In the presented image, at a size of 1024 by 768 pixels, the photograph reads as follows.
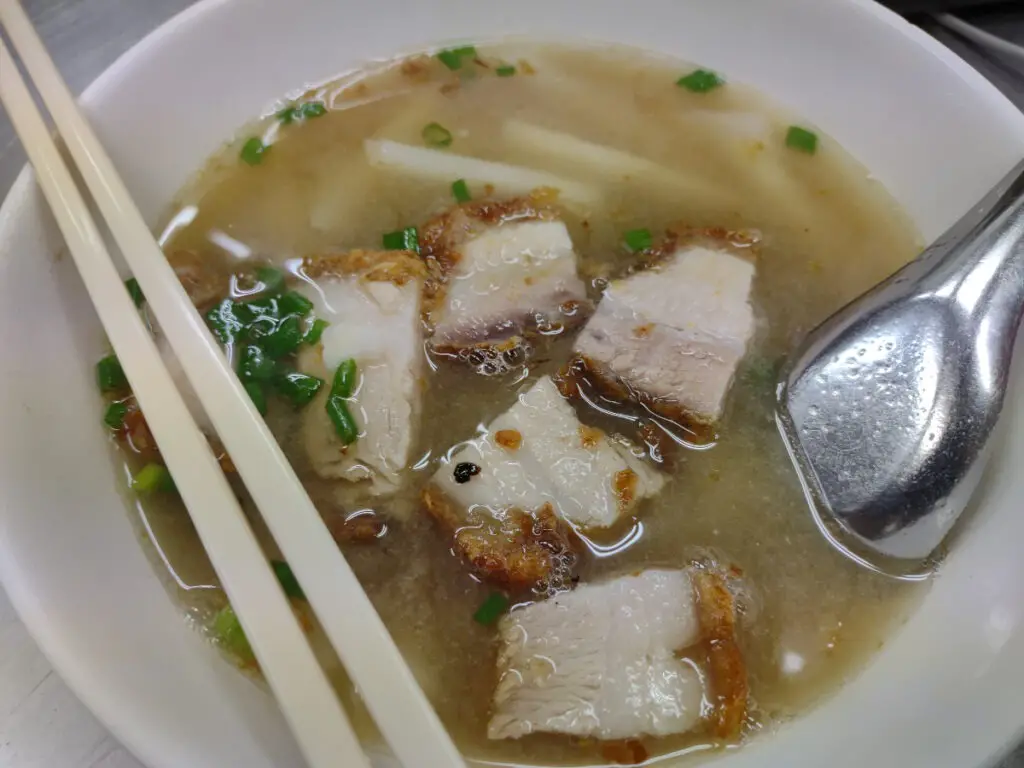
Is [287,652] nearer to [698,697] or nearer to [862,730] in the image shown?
[698,697]

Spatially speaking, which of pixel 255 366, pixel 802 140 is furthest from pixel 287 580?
pixel 802 140

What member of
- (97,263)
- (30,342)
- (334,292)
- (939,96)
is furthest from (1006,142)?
(30,342)

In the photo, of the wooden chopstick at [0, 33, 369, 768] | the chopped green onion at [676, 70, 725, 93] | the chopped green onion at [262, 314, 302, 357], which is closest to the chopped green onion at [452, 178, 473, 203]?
the chopped green onion at [262, 314, 302, 357]

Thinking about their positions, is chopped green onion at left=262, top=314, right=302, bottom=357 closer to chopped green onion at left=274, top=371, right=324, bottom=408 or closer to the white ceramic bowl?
chopped green onion at left=274, top=371, right=324, bottom=408

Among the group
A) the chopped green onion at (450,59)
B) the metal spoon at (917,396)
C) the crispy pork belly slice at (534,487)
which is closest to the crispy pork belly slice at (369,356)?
the crispy pork belly slice at (534,487)

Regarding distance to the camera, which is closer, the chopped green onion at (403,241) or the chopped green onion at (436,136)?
the chopped green onion at (403,241)

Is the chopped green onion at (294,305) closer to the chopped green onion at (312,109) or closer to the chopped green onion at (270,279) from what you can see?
the chopped green onion at (270,279)
